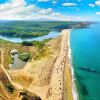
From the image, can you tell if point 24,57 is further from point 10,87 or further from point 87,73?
point 10,87

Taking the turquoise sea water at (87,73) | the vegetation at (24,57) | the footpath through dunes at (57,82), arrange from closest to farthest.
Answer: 1. the footpath through dunes at (57,82)
2. the turquoise sea water at (87,73)
3. the vegetation at (24,57)

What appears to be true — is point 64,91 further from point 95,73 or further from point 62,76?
point 95,73

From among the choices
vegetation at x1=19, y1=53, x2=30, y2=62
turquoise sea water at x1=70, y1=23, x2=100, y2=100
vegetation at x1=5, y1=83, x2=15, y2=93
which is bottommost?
turquoise sea water at x1=70, y1=23, x2=100, y2=100

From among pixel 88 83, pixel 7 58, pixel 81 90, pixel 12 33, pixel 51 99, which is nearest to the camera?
pixel 51 99

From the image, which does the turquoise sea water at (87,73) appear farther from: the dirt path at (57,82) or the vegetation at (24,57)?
the vegetation at (24,57)

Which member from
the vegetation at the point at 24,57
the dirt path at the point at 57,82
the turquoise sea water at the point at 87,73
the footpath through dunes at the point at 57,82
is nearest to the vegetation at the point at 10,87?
the footpath through dunes at the point at 57,82

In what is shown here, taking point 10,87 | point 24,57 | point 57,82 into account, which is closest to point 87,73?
point 57,82

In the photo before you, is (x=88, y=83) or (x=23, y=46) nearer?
(x=88, y=83)

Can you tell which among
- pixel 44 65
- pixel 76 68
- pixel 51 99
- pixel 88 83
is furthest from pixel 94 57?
pixel 51 99

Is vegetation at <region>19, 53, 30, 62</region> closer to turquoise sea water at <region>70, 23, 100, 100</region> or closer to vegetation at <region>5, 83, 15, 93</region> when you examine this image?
turquoise sea water at <region>70, 23, 100, 100</region>

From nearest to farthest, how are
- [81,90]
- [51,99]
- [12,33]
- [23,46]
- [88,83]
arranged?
[51,99], [81,90], [88,83], [23,46], [12,33]

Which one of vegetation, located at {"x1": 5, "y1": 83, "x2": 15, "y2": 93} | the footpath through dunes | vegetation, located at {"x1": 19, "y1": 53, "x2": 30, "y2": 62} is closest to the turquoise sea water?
the footpath through dunes
